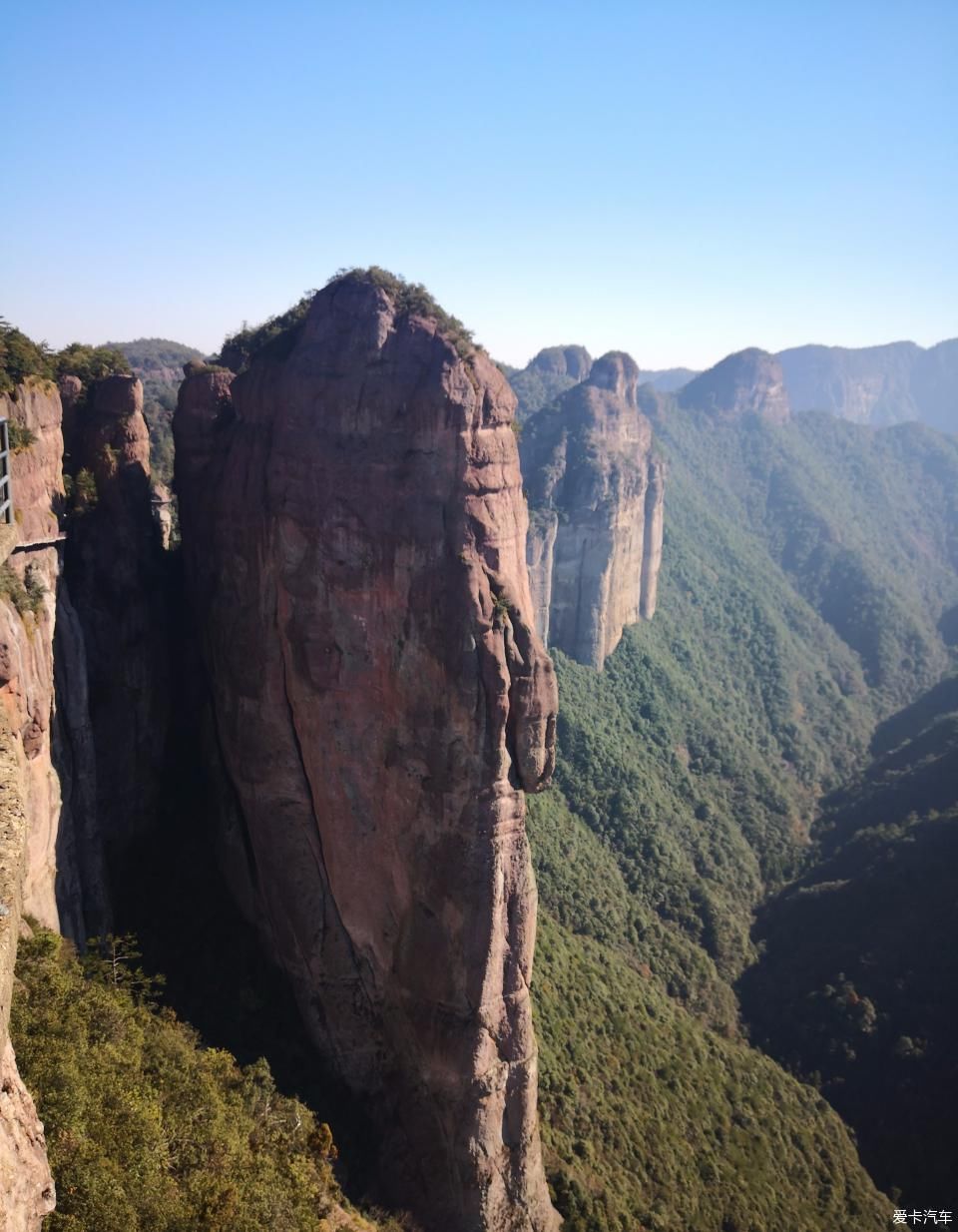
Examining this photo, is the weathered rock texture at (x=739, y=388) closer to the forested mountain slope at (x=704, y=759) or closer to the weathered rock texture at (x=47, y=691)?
the forested mountain slope at (x=704, y=759)

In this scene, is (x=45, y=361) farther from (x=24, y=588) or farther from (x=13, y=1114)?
(x=13, y=1114)

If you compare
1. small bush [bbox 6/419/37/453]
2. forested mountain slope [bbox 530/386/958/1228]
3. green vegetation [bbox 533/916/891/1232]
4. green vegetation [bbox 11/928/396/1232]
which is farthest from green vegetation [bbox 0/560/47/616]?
forested mountain slope [bbox 530/386/958/1228]

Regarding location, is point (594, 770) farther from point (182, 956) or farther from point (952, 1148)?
point (182, 956)

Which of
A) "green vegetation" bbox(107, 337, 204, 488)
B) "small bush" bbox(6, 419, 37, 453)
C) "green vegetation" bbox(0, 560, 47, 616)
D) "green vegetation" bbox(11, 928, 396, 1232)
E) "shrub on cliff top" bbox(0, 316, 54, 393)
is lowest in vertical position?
"green vegetation" bbox(11, 928, 396, 1232)

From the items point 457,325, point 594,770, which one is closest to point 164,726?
point 457,325

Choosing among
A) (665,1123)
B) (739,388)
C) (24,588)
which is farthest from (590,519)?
(739,388)

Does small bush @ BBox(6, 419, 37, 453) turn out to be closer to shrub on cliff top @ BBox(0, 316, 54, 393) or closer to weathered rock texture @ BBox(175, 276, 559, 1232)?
shrub on cliff top @ BBox(0, 316, 54, 393)

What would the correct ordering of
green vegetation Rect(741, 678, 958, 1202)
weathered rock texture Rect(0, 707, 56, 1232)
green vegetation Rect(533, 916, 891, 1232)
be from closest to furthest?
weathered rock texture Rect(0, 707, 56, 1232) < green vegetation Rect(533, 916, 891, 1232) < green vegetation Rect(741, 678, 958, 1202)

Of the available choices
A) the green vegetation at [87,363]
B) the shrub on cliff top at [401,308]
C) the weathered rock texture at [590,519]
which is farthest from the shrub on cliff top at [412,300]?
the weathered rock texture at [590,519]
